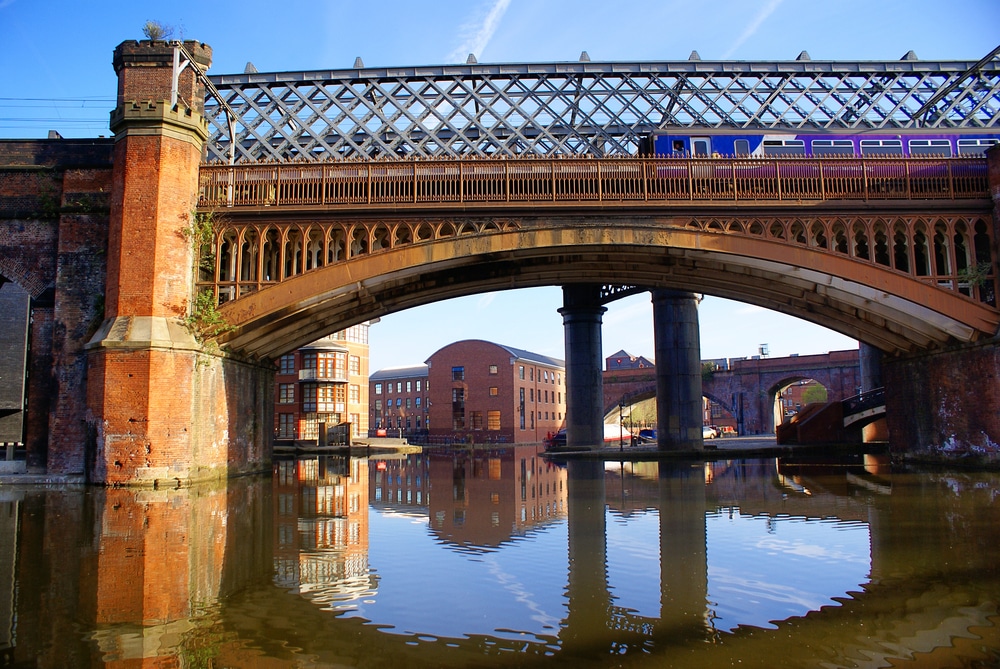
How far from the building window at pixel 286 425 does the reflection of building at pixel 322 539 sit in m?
33.9

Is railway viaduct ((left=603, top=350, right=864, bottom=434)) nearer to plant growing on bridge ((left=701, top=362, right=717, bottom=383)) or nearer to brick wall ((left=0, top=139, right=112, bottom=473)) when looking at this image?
plant growing on bridge ((left=701, top=362, right=717, bottom=383))

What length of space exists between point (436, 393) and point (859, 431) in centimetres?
4301

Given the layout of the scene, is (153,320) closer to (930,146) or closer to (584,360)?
(584,360)

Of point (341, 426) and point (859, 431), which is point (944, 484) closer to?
point (859, 431)

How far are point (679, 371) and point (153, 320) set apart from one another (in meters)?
20.9

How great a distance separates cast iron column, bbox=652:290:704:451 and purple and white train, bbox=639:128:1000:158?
8.75m

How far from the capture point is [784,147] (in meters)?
22.6

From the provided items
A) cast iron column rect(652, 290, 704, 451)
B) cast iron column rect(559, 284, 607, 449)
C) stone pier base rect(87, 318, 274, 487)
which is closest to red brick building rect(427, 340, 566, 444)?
cast iron column rect(559, 284, 607, 449)

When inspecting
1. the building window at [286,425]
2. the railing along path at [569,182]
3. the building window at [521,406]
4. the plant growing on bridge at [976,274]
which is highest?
the railing along path at [569,182]

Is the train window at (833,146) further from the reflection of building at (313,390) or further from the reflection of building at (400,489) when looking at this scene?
the reflection of building at (313,390)

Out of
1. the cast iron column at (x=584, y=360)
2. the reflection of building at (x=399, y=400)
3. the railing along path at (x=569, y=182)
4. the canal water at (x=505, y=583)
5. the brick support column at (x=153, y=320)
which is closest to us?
the canal water at (x=505, y=583)

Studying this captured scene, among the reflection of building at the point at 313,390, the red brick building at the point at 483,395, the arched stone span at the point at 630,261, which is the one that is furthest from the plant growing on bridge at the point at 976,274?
the red brick building at the point at 483,395

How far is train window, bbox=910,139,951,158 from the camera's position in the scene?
76.2 ft

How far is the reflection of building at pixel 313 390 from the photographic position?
161 feet
